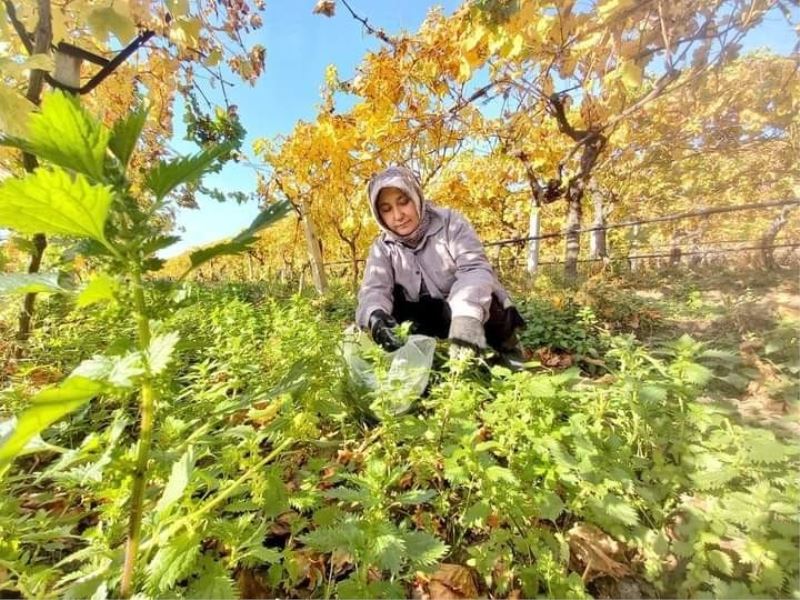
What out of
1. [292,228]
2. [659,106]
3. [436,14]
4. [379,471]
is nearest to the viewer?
[379,471]

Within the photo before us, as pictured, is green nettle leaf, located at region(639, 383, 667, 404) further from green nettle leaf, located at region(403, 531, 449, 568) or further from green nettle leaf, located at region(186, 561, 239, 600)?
green nettle leaf, located at region(186, 561, 239, 600)

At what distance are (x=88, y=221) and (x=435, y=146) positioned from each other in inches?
220

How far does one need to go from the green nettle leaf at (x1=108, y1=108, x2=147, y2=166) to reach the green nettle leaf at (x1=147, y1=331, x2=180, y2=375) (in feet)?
0.87

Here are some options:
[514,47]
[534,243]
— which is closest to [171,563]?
[514,47]

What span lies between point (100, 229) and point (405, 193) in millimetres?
2139

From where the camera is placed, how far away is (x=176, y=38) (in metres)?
2.04

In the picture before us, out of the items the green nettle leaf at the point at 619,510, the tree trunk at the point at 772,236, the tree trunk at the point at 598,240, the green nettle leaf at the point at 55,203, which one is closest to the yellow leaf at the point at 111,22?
the green nettle leaf at the point at 55,203

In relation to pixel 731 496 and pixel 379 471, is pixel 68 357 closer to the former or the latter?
pixel 379 471

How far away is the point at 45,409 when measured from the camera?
0.38 m

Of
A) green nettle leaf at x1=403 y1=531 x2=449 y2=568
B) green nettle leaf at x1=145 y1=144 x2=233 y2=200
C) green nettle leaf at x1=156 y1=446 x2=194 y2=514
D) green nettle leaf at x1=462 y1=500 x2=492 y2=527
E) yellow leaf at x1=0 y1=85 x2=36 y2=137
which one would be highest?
yellow leaf at x1=0 y1=85 x2=36 y2=137

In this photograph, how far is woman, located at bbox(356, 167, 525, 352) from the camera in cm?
244

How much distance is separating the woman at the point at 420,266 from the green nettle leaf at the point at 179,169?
1758 mm

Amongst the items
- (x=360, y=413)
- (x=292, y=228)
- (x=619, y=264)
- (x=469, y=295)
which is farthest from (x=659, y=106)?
(x=292, y=228)

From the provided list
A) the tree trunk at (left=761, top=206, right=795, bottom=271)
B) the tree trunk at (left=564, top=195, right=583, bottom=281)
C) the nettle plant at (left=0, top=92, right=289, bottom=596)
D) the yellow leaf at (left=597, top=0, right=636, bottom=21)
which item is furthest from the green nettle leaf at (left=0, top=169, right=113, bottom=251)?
the tree trunk at (left=761, top=206, right=795, bottom=271)
